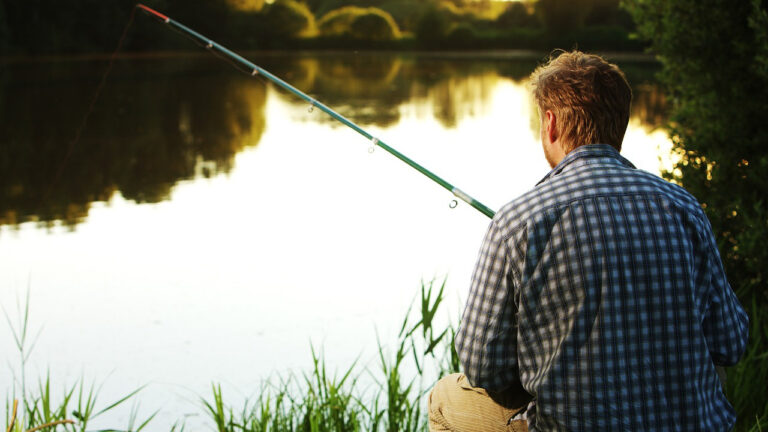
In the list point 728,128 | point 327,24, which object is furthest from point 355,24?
point 728,128

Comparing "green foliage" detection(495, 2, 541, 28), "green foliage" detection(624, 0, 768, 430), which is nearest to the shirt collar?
"green foliage" detection(624, 0, 768, 430)

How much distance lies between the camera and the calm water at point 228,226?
12.8ft

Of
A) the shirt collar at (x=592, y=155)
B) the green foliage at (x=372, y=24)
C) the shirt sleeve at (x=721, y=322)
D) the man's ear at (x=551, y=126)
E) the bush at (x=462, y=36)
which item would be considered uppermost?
the bush at (x=462, y=36)

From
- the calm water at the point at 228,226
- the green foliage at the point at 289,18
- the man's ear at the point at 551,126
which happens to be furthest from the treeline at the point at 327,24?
the man's ear at the point at 551,126

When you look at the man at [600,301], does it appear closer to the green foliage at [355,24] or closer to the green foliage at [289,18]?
the green foliage at [355,24]

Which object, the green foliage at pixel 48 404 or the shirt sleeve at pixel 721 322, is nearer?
the shirt sleeve at pixel 721 322

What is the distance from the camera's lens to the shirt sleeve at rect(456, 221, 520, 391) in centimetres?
134

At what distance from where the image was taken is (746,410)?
262 cm

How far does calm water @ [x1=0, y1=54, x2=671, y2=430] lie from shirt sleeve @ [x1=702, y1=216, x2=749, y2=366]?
5.72 feet

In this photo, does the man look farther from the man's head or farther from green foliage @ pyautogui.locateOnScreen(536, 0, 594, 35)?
green foliage @ pyautogui.locateOnScreen(536, 0, 594, 35)

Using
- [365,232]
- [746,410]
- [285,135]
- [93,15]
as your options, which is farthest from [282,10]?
[746,410]

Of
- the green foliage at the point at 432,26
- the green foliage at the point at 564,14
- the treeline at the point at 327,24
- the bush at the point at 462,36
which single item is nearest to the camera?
the treeline at the point at 327,24

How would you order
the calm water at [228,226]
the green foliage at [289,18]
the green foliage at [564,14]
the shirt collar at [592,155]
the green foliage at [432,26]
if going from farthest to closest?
1. the green foliage at [432,26]
2. the green foliage at [564,14]
3. the green foliage at [289,18]
4. the calm water at [228,226]
5. the shirt collar at [592,155]

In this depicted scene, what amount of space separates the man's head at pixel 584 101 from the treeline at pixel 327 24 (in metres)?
15.6
